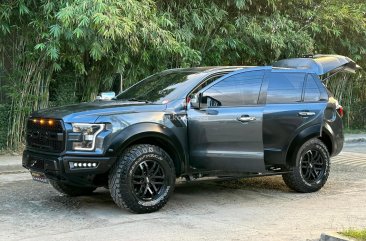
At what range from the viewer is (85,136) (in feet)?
20.6

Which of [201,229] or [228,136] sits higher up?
[228,136]

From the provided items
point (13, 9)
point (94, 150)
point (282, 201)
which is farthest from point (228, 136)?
point (13, 9)

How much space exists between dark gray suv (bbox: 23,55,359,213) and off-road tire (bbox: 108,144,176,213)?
0.5 inches

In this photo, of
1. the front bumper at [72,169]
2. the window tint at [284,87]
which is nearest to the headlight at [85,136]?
the front bumper at [72,169]

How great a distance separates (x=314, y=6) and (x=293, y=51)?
157cm

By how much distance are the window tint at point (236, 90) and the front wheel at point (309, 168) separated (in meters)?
1.11

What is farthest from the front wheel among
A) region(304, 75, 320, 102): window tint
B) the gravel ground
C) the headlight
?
the headlight

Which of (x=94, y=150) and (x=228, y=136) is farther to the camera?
(x=228, y=136)

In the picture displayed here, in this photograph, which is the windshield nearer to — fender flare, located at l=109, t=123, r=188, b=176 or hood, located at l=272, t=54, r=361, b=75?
fender flare, located at l=109, t=123, r=188, b=176

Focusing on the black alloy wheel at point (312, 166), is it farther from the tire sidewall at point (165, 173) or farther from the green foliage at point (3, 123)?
the green foliage at point (3, 123)

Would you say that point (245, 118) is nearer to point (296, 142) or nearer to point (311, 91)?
point (296, 142)

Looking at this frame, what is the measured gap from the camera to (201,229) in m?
5.96

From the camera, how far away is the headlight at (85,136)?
627 cm

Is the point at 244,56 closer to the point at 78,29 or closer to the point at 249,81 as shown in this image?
the point at 78,29
